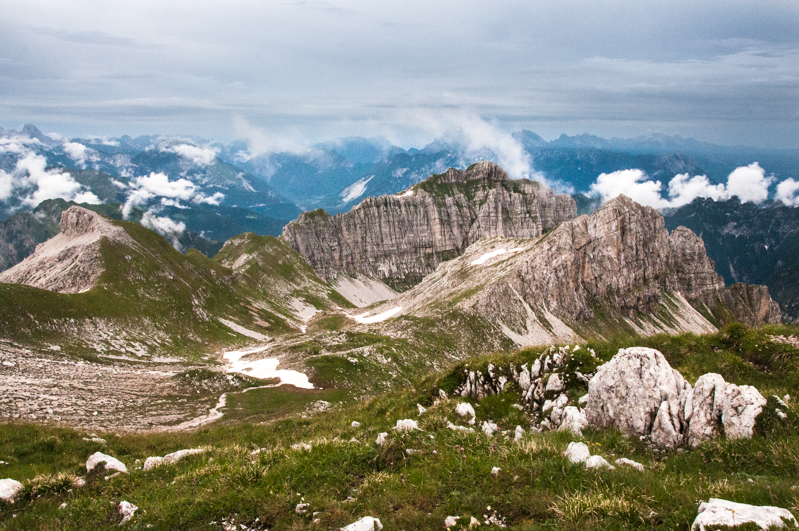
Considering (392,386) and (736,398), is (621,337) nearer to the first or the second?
(736,398)

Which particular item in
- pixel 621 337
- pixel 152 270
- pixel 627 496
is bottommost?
pixel 152 270

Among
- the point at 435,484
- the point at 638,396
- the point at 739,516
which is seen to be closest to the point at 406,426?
the point at 435,484

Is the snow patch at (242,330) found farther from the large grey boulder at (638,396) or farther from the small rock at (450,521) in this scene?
the small rock at (450,521)

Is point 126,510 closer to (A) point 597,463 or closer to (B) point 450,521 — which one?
(B) point 450,521

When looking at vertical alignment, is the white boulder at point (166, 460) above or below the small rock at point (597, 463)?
below

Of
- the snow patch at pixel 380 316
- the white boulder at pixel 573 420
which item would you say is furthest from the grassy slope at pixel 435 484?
the snow patch at pixel 380 316

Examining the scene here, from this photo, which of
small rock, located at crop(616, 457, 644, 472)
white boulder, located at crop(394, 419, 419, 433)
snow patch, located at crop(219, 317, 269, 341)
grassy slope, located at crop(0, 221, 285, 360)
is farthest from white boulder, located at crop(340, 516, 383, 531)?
snow patch, located at crop(219, 317, 269, 341)

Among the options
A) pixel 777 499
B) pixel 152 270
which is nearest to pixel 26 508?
pixel 777 499
